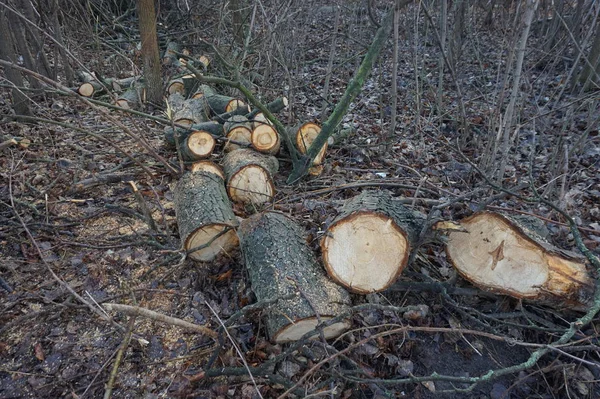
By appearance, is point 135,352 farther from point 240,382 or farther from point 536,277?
Result: point 536,277

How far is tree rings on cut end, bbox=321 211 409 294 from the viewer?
2.13m

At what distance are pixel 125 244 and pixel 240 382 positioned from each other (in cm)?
140

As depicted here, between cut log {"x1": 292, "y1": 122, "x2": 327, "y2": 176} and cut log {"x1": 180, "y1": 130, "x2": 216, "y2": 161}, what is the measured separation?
899mm

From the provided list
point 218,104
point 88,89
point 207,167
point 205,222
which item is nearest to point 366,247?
point 205,222

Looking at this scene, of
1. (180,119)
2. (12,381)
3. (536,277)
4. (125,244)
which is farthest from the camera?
(180,119)

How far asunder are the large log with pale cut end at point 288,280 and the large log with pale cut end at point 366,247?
0.11 m

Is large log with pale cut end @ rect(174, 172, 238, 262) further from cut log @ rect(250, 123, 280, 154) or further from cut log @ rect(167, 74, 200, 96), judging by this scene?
cut log @ rect(167, 74, 200, 96)

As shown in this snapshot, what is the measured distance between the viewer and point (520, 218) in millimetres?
2406

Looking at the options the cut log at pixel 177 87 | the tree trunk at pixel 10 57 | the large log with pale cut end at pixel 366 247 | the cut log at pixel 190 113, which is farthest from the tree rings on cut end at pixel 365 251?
the cut log at pixel 177 87

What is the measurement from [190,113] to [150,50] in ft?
5.00

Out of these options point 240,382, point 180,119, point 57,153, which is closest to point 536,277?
point 240,382

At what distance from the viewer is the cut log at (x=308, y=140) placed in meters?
3.83

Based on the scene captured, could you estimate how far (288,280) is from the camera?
2.11 meters

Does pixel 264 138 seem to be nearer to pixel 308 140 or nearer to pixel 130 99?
pixel 308 140
